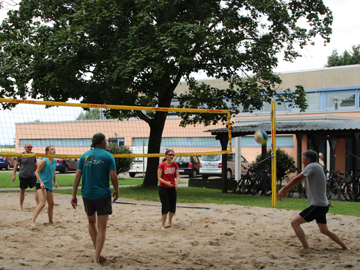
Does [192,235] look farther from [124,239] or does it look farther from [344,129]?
[344,129]

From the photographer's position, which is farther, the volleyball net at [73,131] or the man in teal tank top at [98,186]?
the volleyball net at [73,131]

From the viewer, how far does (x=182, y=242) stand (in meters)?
6.57

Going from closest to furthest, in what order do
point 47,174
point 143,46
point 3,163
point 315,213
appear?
point 315,213
point 47,174
point 143,46
point 3,163

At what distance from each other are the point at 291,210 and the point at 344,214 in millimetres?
1219

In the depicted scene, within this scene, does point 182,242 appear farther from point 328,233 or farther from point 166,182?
point 328,233

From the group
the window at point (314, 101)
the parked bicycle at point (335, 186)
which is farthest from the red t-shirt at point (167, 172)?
the window at point (314, 101)

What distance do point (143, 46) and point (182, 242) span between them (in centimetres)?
753

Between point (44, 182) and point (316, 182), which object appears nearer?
point (316, 182)

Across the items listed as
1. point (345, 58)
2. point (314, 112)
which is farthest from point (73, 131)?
point (345, 58)

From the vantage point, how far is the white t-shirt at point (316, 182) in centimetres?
566

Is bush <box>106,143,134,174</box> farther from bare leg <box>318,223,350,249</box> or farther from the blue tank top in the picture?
bare leg <box>318,223,350,249</box>

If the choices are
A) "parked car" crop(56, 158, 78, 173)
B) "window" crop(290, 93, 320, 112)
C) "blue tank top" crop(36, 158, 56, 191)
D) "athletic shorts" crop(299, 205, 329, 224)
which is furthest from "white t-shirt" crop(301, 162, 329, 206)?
"parked car" crop(56, 158, 78, 173)

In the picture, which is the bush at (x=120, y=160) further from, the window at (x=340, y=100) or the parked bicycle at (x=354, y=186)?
the window at (x=340, y=100)

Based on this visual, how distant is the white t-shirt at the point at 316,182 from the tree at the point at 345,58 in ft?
140
